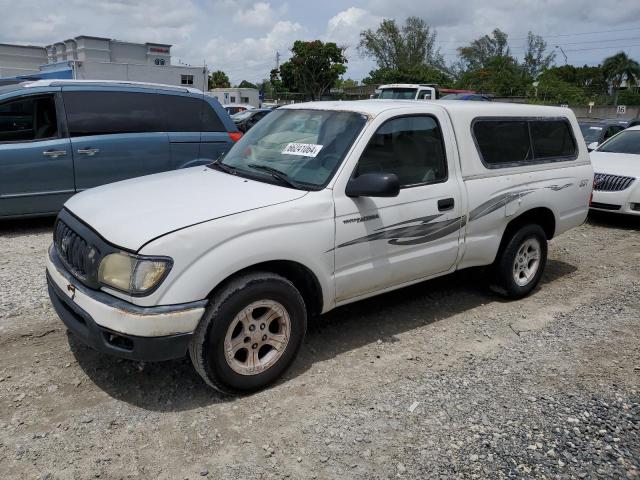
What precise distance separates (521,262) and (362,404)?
263 centimetres

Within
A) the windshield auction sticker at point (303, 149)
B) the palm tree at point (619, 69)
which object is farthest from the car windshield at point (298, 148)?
the palm tree at point (619, 69)

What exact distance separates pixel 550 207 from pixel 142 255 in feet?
12.7

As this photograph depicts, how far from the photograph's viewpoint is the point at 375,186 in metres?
3.55

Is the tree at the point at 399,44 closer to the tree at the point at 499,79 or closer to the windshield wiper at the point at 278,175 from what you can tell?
the tree at the point at 499,79

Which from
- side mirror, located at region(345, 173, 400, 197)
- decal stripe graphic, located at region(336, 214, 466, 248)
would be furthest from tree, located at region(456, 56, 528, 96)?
side mirror, located at region(345, 173, 400, 197)

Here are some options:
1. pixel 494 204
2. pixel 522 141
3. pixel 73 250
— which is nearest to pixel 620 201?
pixel 522 141

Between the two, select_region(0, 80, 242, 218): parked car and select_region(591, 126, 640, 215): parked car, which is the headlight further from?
select_region(591, 126, 640, 215): parked car

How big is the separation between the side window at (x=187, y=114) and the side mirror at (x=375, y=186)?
4773mm

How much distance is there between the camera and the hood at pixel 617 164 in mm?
8734

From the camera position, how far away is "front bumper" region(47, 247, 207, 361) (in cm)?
294

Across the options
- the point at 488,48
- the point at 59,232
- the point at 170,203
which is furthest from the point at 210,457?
the point at 488,48

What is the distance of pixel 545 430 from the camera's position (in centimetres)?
320

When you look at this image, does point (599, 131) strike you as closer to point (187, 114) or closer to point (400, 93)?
point (400, 93)

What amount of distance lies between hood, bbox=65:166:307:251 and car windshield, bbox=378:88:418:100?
629 inches
